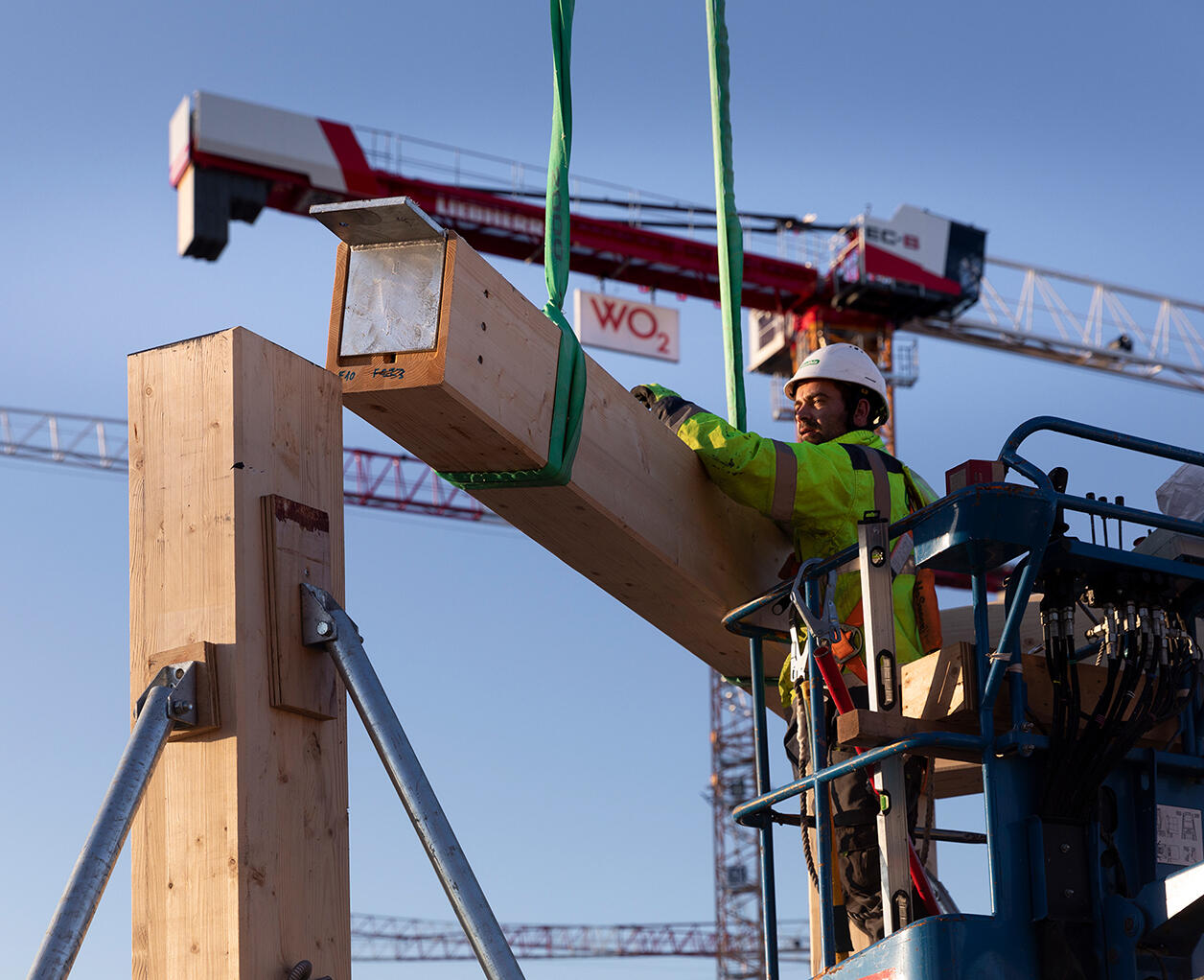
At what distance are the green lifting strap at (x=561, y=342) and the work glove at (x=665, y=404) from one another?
2.10 ft

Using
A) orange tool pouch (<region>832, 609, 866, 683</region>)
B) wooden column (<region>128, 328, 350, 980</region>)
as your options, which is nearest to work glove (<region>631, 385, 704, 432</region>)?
orange tool pouch (<region>832, 609, 866, 683</region>)

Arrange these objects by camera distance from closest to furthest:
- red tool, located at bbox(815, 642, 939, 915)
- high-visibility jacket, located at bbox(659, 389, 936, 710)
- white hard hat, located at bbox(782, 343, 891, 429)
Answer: red tool, located at bbox(815, 642, 939, 915), high-visibility jacket, located at bbox(659, 389, 936, 710), white hard hat, located at bbox(782, 343, 891, 429)

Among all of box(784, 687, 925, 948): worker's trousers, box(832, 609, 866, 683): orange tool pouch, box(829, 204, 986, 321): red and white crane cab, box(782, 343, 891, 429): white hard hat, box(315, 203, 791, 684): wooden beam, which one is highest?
box(829, 204, 986, 321): red and white crane cab

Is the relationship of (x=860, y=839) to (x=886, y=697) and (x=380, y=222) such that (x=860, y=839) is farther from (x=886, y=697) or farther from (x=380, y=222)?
(x=380, y=222)

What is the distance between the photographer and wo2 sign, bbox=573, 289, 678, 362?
40312 mm

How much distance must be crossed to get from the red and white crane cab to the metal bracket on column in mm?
39647

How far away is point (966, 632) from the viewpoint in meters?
7.79

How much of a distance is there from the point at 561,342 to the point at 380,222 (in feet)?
2.96

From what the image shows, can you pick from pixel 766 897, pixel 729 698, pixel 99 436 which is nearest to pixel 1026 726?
pixel 766 897

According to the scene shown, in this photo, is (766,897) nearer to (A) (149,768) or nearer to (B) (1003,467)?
(B) (1003,467)

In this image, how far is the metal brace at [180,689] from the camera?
13.7 ft

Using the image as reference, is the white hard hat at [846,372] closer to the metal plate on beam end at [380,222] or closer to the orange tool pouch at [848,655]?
the orange tool pouch at [848,655]

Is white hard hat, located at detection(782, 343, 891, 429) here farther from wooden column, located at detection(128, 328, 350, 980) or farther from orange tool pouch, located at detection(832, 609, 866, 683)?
wooden column, located at detection(128, 328, 350, 980)

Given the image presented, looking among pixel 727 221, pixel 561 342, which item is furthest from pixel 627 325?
pixel 561 342
